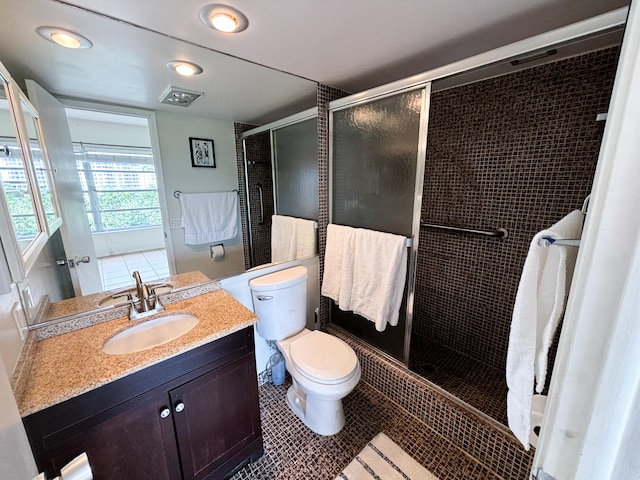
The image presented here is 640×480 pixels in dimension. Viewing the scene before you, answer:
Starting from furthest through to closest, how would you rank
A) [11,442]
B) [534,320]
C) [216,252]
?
1. [216,252]
2. [534,320]
3. [11,442]

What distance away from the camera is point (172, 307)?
4.62ft

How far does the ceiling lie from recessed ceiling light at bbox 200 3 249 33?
0.12ft

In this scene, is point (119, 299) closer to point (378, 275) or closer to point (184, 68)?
point (184, 68)

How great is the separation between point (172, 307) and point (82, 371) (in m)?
0.47

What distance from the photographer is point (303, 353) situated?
1636 millimetres

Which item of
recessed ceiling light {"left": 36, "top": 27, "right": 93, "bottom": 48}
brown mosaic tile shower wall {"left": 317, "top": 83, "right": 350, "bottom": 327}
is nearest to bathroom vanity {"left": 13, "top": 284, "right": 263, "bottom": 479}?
brown mosaic tile shower wall {"left": 317, "top": 83, "right": 350, "bottom": 327}

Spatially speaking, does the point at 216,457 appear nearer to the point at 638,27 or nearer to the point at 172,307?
the point at 172,307

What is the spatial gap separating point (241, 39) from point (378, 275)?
1.50m

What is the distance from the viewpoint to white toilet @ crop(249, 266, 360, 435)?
1.48 m

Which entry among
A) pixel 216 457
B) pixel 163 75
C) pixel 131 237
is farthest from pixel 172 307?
pixel 163 75

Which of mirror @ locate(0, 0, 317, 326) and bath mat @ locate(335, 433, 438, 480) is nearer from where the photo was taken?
mirror @ locate(0, 0, 317, 326)

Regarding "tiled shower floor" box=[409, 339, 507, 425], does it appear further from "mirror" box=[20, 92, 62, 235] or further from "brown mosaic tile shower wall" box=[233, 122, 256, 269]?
"mirror" box=[20, 92, 62, 235]

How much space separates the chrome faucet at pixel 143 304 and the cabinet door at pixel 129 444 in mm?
417

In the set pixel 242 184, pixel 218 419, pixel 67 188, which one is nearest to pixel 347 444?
pixel 218 419
